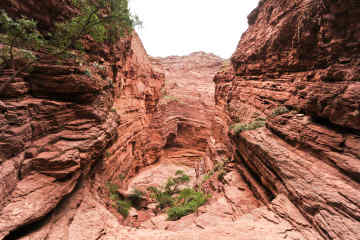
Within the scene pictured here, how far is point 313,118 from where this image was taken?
15.3 ft

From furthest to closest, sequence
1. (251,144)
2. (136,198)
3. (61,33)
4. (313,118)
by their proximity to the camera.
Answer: (136,198) → (251,144) → (61,33) → (313,118)

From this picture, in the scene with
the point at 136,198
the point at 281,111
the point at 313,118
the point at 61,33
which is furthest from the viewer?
the point at 136,198

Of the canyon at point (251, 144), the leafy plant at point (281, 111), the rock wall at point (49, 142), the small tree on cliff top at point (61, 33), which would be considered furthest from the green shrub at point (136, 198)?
the leafy plant at point (281, 111)

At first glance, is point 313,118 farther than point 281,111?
No

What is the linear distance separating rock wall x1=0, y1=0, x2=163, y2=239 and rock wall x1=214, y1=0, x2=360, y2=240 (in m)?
5.82

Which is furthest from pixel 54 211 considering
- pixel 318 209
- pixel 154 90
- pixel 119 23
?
pixel 154 90

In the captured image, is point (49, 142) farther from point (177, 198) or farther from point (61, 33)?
point (177, 198)

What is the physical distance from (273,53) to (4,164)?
1101cm

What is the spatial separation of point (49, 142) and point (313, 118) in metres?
8.62

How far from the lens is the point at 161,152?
1855 centimetres

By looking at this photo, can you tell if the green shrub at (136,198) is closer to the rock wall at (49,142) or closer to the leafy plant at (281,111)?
the rock wall at (49,142)

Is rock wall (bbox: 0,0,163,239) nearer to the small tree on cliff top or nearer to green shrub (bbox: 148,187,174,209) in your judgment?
the small tree on cliff top

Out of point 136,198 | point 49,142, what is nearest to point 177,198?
point 136,198

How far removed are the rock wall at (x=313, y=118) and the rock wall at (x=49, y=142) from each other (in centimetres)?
582
